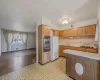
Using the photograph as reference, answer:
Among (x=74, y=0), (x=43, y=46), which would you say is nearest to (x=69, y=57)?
(x=43, y=46)

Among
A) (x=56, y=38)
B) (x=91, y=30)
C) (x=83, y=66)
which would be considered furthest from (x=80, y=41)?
(x=83, y=66)

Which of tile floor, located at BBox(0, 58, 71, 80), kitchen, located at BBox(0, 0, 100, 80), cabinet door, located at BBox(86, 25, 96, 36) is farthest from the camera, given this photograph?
cabinet door, located at BBox(86, 25, 96, 36)

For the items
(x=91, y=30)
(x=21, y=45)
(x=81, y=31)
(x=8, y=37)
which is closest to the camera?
(x=91, y=30)

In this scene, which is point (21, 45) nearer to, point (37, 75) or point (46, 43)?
point (46, 43)

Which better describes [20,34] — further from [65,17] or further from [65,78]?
[65,78]

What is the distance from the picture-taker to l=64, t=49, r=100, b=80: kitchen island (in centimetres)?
172

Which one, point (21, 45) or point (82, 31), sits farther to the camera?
point (21, 45)

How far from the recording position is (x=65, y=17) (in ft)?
11.9

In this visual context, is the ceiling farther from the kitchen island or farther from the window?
the window

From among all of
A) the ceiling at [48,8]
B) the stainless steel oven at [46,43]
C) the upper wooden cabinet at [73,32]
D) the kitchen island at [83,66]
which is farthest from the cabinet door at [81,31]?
the kitchen island at [83,66]

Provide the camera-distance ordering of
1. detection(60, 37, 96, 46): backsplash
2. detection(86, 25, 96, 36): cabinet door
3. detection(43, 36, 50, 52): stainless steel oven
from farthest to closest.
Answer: detection(60, 37, 96, 46): backsplash < detection(43, 36, 50, 52): stainless steel oven < detection(86, 25, 96, 36): cabinet door

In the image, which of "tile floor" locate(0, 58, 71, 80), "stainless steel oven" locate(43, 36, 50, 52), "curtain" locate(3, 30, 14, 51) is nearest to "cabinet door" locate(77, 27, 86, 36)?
"stainless steel oven" locate(43, 36, 50, 52)

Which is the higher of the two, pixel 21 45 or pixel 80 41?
pixel 80 41

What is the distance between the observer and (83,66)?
6.43 ft
